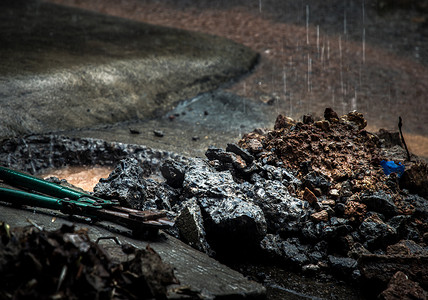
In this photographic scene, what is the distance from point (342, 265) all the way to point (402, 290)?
582 millimetres

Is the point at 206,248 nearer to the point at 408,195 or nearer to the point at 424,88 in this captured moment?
the point at 408,195

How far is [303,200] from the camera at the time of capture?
150 inches

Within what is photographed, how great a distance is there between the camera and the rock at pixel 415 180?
4.07 meters

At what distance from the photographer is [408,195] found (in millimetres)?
4020

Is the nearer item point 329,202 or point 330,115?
point 329,202

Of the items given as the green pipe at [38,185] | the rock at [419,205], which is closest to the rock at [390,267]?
the rock at [419,205]

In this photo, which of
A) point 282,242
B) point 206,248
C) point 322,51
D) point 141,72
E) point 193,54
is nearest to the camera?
point 206,248

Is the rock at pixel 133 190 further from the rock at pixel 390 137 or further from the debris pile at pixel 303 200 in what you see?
the rock at pixel 390 137

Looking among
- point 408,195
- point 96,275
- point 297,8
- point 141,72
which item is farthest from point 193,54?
point 96,275

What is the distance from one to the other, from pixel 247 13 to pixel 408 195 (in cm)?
846

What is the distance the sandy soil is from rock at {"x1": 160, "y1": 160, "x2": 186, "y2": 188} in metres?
3.68

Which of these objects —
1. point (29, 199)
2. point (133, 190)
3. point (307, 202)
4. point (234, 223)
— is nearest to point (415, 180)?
point (307, 202)

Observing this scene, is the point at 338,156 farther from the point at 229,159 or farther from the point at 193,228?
the point at 193,228

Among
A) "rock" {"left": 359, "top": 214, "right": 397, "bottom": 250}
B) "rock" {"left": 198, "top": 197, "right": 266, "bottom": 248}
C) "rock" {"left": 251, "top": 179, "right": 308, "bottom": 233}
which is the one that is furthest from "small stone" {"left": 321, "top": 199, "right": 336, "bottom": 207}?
"rock" {"left": 198, "top": 197, "right": 266, "bottom": 248}
